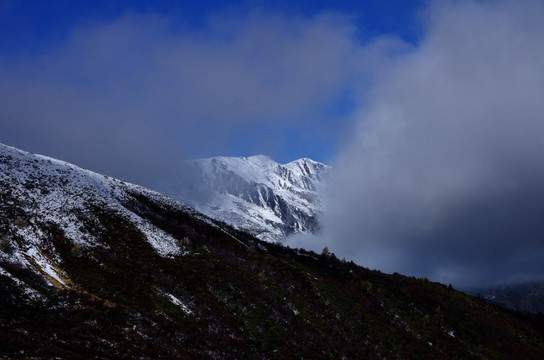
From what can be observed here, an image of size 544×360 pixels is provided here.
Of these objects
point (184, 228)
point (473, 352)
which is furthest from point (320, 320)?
point (184, 228)

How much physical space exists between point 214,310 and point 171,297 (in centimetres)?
434

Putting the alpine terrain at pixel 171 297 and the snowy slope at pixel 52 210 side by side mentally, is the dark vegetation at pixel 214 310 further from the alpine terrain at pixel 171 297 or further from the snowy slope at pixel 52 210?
the snowy slope at pixel 52 210

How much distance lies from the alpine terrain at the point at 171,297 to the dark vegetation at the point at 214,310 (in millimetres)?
153

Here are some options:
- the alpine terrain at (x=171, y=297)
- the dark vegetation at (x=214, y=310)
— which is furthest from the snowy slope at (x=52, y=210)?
the dark vegetation at (x=214, y=310)

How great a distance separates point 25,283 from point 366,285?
47.4 metres

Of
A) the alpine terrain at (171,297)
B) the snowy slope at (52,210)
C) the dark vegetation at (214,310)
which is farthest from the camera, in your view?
the snowy slope at (52,210)

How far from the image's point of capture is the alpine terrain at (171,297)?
2477cm

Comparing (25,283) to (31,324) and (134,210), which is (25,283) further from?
(134,210)

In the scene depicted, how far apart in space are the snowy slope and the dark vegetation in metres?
0.67

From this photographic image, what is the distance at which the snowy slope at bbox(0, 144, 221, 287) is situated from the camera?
32344 millimetres

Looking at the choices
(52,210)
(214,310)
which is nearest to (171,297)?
(214,310)

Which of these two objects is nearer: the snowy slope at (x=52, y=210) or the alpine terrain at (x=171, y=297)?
the alpine terrain at (x=171, y=297)

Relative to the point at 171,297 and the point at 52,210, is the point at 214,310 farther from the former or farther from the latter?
the point at 52,210

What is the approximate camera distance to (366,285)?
57219mm
